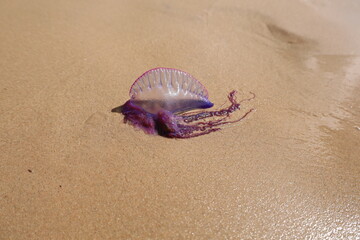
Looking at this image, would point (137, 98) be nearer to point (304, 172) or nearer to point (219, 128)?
point (219, 128)

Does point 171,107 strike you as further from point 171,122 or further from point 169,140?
point 169,140

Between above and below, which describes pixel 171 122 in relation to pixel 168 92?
below

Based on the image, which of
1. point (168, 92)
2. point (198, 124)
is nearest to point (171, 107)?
point (168, 92)

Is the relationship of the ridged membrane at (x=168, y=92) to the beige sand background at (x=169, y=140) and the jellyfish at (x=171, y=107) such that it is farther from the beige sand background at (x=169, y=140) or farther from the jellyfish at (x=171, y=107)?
the beige sand background at (x=169, y=140)

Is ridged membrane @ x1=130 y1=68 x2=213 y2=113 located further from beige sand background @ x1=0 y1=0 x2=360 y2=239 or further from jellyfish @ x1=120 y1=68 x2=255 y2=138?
beige sand background @ x1=0 y1=0 x2=360 y2=239

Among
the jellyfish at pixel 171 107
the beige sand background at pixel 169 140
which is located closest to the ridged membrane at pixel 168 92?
the jellyfish at pixel 171 107

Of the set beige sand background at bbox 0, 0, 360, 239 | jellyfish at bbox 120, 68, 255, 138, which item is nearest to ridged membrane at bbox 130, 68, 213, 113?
jellyfish at bbox 120, 68, 255, 138
